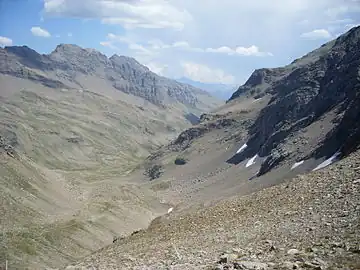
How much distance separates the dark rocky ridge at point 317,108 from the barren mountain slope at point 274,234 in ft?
98.4

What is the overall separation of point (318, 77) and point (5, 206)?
4189 inches

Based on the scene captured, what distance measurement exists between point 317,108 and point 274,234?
322 ft

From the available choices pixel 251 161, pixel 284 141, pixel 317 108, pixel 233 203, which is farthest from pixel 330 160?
pixel 251 161

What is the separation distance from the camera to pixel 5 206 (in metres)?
78.8

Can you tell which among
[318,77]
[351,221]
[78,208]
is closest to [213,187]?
[78,208]

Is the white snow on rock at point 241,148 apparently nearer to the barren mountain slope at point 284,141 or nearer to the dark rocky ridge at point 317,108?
the barren mountain slope at point 284,141

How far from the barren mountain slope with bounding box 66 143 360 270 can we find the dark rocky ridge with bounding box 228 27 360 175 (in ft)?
98.4

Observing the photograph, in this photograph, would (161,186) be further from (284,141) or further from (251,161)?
(284,141)

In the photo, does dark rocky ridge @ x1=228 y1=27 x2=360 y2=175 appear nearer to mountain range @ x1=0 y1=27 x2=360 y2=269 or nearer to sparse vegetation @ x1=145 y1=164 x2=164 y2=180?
mountain range @ x1=0 y1=27 x2=360 y2=269

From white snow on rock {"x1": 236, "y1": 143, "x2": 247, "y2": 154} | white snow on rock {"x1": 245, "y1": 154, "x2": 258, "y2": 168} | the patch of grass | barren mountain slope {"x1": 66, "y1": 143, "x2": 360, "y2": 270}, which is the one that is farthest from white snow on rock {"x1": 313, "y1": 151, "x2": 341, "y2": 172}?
the patch of grass

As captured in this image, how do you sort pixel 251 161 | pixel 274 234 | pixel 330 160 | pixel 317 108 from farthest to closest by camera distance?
pixel 251 161, pixel 317 108, pixel 330 160, pixel 274 234

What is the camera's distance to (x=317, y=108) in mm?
121125

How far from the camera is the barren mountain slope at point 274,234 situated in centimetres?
2180

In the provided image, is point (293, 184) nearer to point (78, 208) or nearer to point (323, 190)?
point (323, 190)
